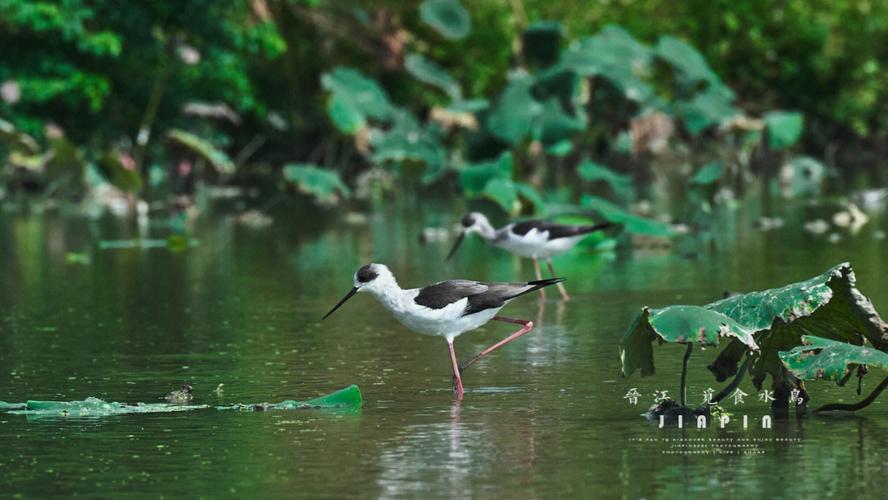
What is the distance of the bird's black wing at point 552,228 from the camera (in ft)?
49.6

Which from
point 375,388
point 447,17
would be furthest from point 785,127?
point 375,388

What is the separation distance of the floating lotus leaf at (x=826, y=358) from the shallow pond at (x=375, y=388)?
0.30 metres

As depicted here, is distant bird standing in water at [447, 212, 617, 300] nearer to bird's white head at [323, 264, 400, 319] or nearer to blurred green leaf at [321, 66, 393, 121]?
bird's white head at [323, 264, 400, 319]

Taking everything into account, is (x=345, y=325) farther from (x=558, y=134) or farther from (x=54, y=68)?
(x=54, y=68)

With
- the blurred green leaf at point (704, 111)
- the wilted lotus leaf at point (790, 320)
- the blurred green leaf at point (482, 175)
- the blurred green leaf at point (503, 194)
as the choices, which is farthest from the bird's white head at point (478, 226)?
the blurred green leaf at point (704, 111)

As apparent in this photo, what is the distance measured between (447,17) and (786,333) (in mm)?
23776

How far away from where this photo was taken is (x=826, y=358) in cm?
802

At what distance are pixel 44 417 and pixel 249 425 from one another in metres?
1.01

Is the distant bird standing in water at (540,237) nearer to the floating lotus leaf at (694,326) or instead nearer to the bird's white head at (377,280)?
the bird's white head at (377,280)

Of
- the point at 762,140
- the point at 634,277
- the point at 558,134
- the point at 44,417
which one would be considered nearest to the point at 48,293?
the point at 634,277

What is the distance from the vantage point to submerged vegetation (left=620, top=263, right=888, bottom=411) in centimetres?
802

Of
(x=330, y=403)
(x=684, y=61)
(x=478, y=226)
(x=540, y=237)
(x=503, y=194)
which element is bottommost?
(x=330, y=403)

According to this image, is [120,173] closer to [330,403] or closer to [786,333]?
[330,403]

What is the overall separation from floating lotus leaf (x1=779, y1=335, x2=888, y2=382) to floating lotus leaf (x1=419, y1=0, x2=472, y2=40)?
23738 mm
